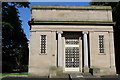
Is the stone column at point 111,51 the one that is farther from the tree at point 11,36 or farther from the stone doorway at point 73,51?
the tree at point 11,36

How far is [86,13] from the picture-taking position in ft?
55.5

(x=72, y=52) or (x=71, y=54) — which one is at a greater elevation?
(x=72, y=52)

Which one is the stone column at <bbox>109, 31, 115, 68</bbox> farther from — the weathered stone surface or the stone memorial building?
the weathered stone surface

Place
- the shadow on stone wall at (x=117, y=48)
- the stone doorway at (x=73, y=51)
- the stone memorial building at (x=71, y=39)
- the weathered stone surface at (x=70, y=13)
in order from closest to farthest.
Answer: the stone memorial building at (x=71, y=39) < the stone doorway at (x=73, y=51) < the weathered stone surface at (x=70, y=13) < the shadow on stone wall at (x=117, y=48)

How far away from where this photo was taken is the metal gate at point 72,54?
16.6 metres

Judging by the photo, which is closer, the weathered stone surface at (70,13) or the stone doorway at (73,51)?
the stone doorway at (73,51)

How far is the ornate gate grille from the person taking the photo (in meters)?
16.7

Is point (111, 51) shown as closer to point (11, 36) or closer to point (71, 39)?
point (71, 39)

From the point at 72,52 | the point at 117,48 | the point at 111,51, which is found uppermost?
the point at 117,48

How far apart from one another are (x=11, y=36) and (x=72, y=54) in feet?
41.1

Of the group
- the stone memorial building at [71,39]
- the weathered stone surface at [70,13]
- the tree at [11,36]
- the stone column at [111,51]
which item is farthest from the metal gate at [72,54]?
the tree at [11,36]

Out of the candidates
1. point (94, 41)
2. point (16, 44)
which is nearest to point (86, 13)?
point (94, 41)

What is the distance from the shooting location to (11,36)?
2505 cm

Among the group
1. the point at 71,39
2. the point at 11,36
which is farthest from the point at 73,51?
the point at 11,36
